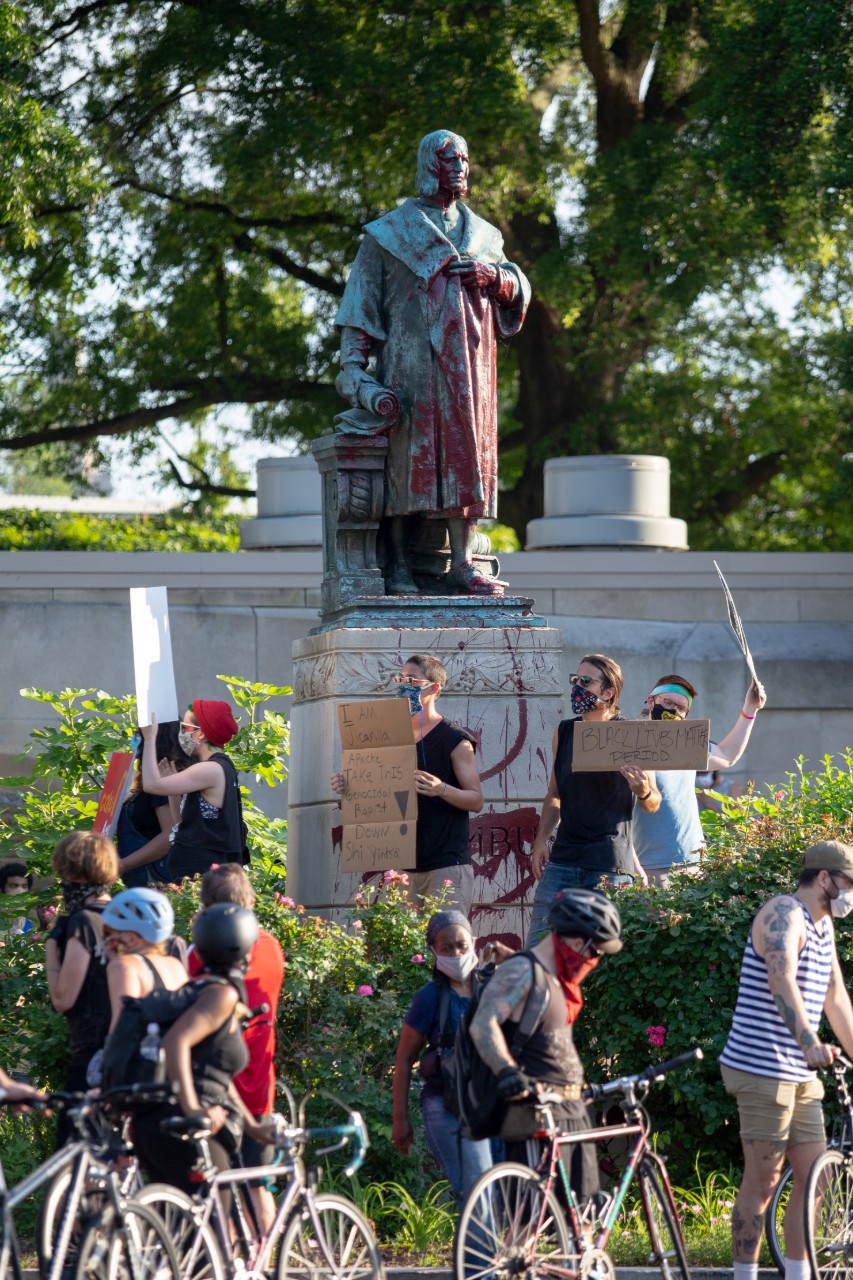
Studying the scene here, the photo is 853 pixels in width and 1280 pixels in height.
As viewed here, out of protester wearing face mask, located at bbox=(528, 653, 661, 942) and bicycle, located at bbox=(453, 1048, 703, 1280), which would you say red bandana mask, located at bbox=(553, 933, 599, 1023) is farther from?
protester wearing face mask, located at bbox=(528, 653, 661, 942)

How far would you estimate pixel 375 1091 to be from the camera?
7.90 meters

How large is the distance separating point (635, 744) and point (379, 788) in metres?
1.06

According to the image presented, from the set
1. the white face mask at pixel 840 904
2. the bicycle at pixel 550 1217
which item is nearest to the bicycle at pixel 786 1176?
the white face mask at pixel 840 904

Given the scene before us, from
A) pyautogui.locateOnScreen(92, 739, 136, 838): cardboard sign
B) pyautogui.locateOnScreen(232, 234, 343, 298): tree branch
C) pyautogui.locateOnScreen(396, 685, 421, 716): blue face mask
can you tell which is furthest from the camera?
pyautogui.locateOnScreen(232, 234, 343, 298): tree branch

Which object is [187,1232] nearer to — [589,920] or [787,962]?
[589,920]

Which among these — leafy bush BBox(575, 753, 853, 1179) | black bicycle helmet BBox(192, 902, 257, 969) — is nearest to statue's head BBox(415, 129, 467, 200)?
leafy bush BBox(575, 753, 853, 1179)

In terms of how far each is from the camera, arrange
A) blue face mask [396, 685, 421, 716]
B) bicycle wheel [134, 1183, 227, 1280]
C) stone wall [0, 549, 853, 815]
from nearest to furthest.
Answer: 1. bicycle wheel [134, 1183, 227, 1280]
2. blue face mask [396, 685, 421, 716]
3. stone wall [0, 549, 853, 815]

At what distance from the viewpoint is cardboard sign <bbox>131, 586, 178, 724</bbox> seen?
8672mm

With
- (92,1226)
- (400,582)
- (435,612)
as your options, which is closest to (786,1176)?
(92,1226)

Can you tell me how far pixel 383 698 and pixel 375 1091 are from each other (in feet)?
5.97

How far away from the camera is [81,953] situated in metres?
6.57

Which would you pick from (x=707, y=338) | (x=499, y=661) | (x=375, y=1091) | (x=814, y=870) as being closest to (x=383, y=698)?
(x=499, y=661)

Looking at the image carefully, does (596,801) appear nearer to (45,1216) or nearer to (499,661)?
(499,661)

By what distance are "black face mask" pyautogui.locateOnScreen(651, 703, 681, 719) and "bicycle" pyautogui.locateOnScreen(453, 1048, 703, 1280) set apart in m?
2.97
